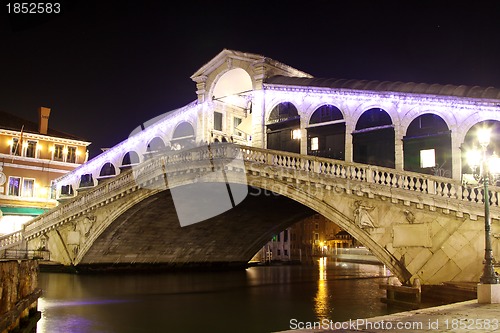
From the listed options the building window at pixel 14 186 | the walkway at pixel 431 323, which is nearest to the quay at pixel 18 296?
the walkway at pixel 431 323

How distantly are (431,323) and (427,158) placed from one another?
1296 cm

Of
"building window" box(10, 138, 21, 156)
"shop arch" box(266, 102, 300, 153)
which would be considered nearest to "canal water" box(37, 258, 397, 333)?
"shop arch" box(266, 102, 300, 153)

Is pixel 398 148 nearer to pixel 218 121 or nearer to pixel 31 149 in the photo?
pixel 218 121

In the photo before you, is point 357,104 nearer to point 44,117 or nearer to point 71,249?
point 71,249

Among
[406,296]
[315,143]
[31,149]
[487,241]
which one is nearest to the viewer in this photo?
[487,241]

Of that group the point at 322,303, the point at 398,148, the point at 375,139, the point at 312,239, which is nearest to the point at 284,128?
the point at 375,139

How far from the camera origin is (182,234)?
32844 mm

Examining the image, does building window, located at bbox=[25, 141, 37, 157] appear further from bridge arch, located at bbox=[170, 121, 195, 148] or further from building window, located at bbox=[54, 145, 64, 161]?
bridge arch, located at bbox=[170, 121, 195, 148]

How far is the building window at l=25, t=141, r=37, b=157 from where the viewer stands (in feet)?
135

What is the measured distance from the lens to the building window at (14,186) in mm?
39906

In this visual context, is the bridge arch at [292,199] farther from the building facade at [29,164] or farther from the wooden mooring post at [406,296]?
the building facade at [29,164]

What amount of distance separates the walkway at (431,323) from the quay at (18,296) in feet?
21.0

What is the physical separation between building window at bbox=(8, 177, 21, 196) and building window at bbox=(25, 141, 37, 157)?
2.08m

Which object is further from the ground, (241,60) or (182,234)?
(241,60)
